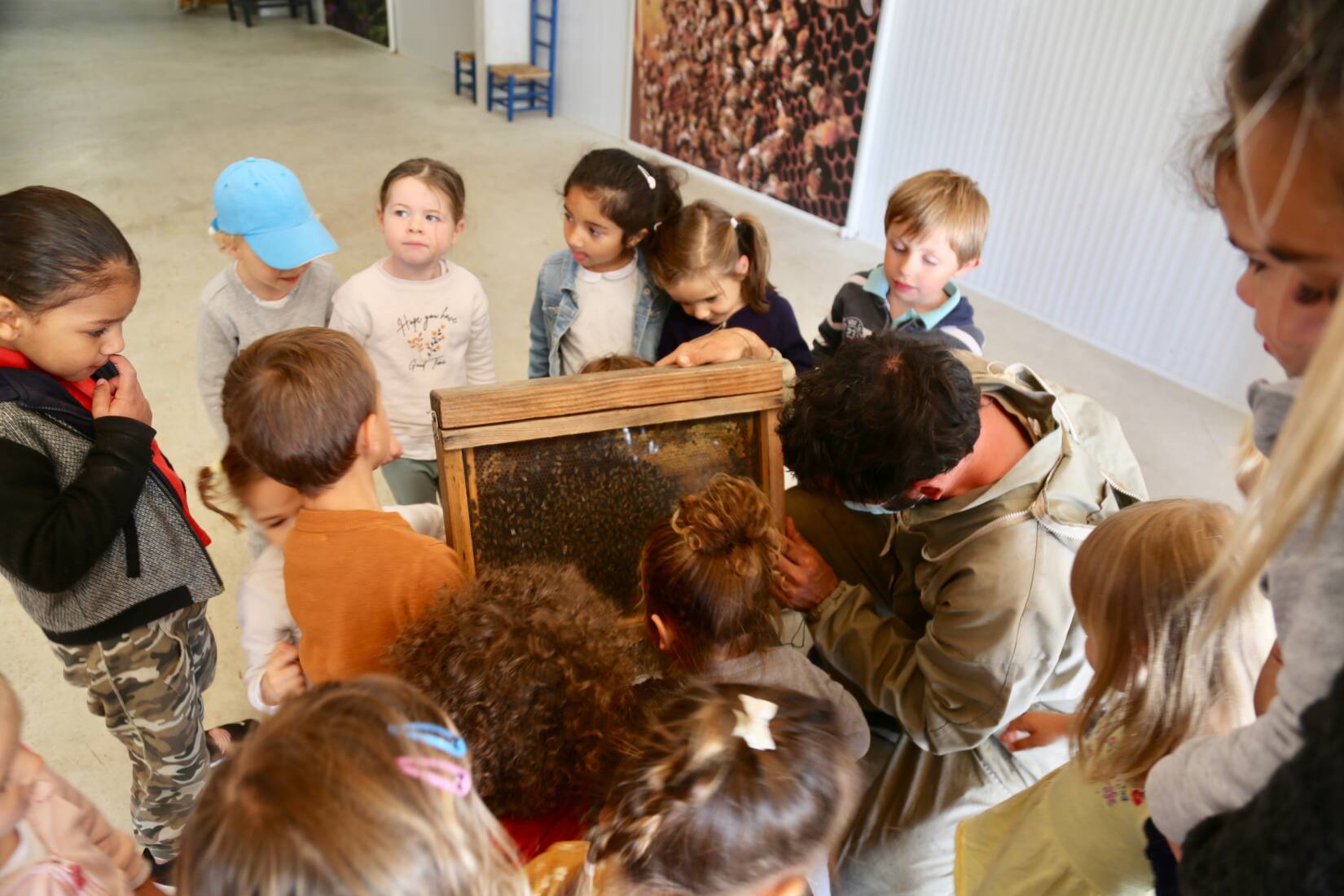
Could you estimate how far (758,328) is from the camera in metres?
2.34

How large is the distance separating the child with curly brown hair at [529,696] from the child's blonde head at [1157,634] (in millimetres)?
698

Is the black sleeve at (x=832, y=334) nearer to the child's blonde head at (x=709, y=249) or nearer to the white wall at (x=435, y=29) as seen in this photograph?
the child's blonde head at (x=709, y=249)

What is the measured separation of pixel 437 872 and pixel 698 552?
676 millimetres

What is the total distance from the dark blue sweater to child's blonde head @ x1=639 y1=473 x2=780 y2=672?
0.97 meters

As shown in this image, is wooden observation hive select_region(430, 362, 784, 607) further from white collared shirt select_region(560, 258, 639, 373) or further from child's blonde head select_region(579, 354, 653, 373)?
white collared shirt select_region(560, 258, 639, 373)

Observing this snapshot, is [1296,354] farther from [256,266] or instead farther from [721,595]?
[256,266]

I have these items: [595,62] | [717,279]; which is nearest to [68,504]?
[717,279]

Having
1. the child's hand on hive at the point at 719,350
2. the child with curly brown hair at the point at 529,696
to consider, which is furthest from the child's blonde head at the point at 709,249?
the child with curly brown hair at the point at 529,696

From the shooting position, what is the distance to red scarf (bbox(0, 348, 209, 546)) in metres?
1.46

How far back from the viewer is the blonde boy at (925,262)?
2455mm

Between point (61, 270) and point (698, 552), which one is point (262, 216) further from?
point (698, 552)

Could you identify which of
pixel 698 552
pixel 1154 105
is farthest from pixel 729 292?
Answer: pixel 1154 105

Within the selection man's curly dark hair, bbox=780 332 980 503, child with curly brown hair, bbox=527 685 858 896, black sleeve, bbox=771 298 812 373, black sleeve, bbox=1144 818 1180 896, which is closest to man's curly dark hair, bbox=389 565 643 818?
child with curly brown hair, bbox=527 685 858 896

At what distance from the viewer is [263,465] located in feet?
4.70
